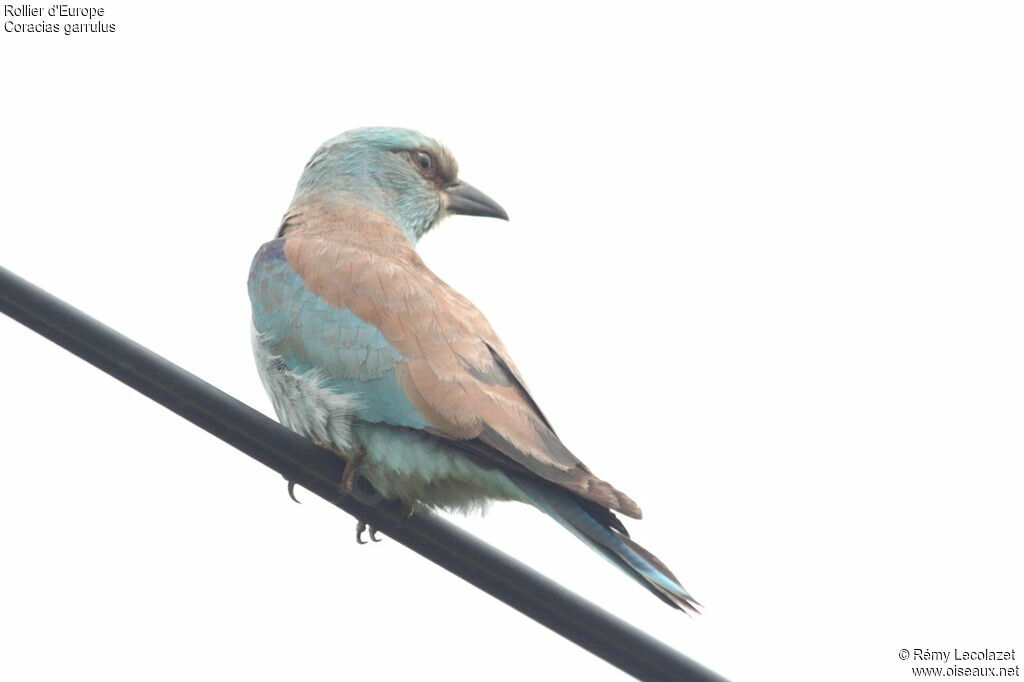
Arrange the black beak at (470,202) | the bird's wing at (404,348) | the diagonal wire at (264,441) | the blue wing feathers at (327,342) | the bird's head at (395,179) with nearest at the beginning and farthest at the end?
the diagonal wire at (264,441), the bird's wing at (404,348), the blue wing feathers at (327,342), the bird's head at (395,179), the black beak at (470,202)

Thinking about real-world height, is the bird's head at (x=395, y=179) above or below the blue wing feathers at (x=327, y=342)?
above

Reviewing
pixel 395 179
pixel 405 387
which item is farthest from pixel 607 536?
pixel 395 179

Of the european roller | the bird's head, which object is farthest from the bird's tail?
the bird's head

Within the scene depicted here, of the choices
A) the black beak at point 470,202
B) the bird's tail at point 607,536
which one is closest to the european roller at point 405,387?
the bird's tail at point 607,536

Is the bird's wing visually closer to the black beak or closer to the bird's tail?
the bird's tail

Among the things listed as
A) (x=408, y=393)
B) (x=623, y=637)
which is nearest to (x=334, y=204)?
(x=408, y=393)

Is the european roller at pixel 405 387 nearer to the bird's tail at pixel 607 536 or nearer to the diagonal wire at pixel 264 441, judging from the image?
the bird's tail at pixel 607 536

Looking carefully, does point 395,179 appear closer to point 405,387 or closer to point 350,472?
point 405,387
